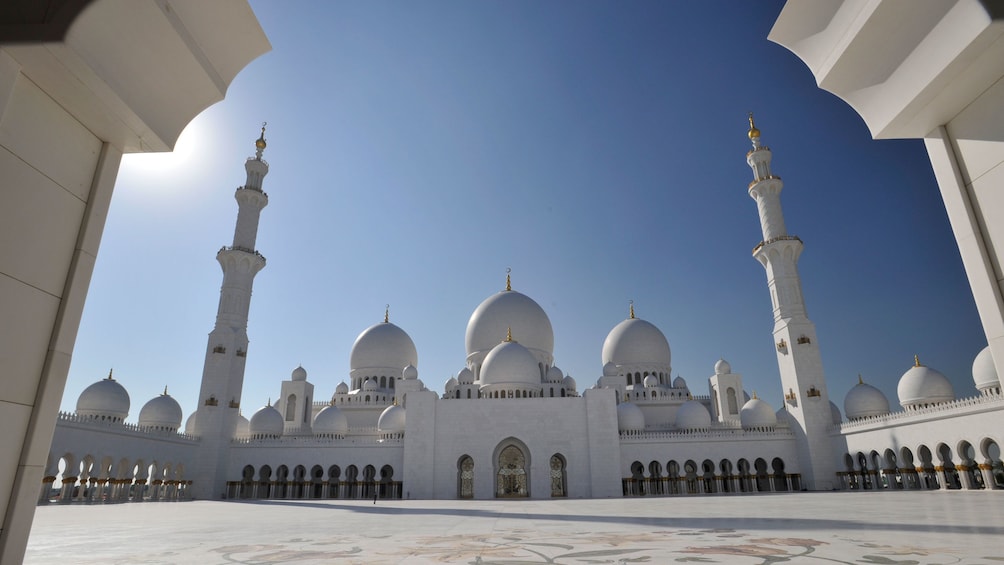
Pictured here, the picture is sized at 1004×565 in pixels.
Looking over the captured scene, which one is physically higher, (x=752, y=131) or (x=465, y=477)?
(x=752, y=131)

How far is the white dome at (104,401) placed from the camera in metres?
25.8

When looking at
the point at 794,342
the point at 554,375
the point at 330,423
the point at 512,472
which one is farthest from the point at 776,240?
the point at 330,423

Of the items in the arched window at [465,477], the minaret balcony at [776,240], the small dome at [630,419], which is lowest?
the arched window at [465,477]

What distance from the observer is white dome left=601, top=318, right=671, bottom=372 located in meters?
36.2

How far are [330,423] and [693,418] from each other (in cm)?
2005

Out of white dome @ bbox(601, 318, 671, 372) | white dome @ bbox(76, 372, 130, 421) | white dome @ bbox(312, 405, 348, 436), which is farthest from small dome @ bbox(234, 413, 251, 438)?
white dome @ bbox(601, 318, 671, 372)

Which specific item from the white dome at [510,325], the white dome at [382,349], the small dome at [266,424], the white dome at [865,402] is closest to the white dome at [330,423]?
the small dome at [266,424]

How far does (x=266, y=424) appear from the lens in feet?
98.1

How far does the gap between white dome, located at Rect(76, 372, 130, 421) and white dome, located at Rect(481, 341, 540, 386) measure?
690 inches

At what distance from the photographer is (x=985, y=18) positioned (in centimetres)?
269

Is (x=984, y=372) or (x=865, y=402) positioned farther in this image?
(x=865, y=402)

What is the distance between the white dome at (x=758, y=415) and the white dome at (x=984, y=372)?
8351mm

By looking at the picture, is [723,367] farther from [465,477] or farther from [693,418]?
[465,477]

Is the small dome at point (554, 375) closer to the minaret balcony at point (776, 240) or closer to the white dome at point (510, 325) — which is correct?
the white dome at point (510, 325)
